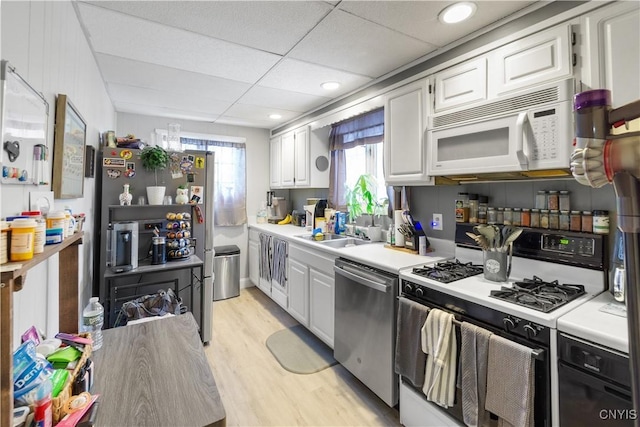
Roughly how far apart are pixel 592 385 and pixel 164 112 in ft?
13.9

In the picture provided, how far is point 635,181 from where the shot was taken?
1.58ft

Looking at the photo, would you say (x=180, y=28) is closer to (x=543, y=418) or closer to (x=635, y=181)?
(x=635, y=181)

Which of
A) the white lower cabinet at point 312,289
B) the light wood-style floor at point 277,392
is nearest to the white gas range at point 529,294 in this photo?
the light wood-style floor at point 277,392

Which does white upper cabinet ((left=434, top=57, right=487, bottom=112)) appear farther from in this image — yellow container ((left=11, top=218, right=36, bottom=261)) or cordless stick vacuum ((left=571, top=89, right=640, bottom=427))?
yellow container ((left=11, top=218, right=36, bottom=261))

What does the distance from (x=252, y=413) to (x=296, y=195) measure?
2.96 m

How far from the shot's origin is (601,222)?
1.42m

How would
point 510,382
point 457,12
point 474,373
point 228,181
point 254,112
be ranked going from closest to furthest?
point 510,382 < point 474,373 < point 457,12 < point 254,112 < point 228,181

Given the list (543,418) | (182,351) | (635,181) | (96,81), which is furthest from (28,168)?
(543,418)

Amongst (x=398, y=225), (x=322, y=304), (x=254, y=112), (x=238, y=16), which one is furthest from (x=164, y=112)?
(x=398, y=225)

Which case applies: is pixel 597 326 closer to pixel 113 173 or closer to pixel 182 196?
pixel 182 196

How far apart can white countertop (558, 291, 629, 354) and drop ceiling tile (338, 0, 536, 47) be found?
1.48 m

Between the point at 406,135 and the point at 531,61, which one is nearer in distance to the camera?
the point at 531,61

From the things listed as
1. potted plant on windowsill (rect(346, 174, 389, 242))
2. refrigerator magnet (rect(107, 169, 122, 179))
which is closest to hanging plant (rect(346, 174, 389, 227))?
potted plant on windowsill (rect(346, 174, 389, 242))

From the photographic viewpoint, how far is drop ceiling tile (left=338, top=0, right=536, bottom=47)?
1.51 m
